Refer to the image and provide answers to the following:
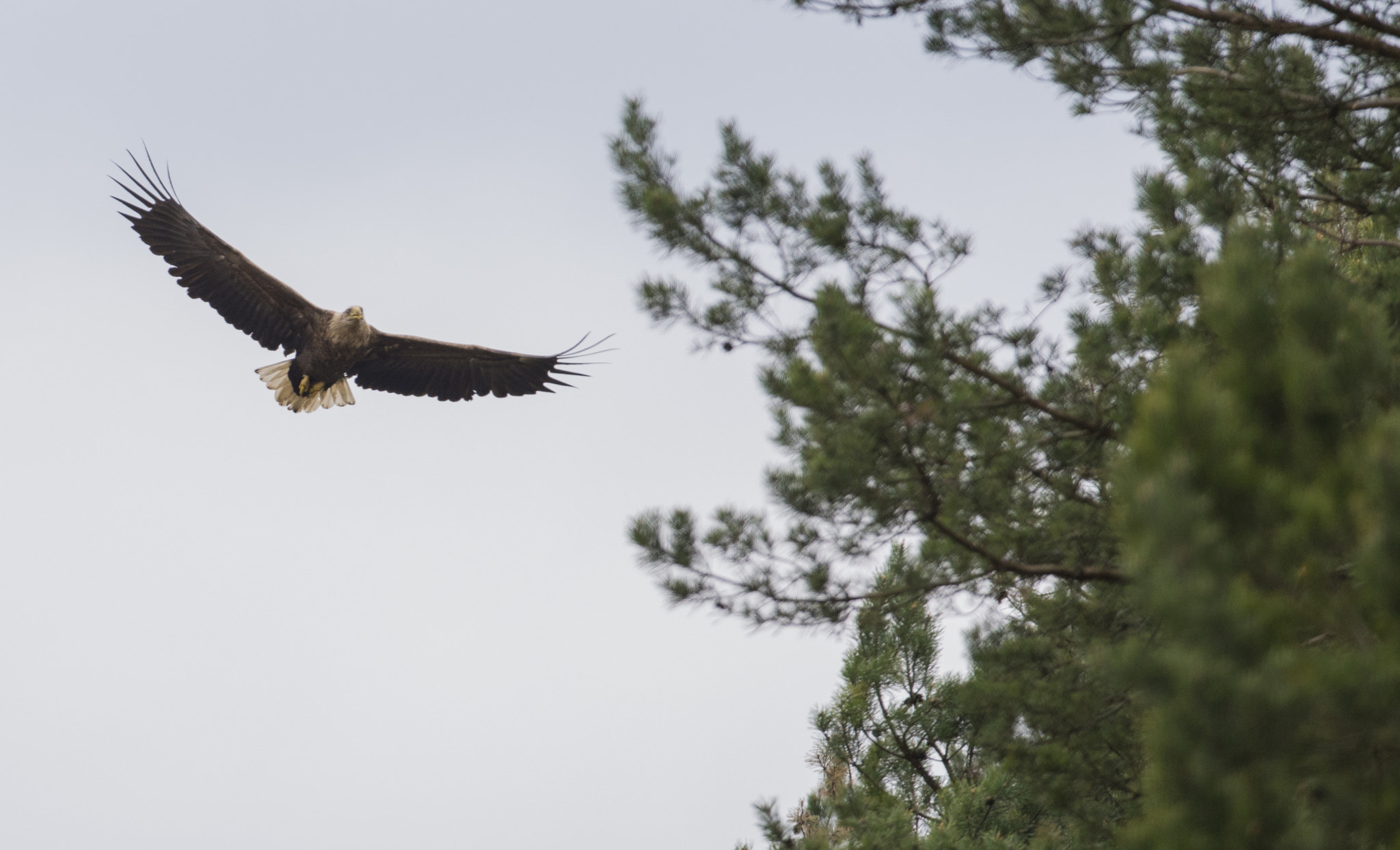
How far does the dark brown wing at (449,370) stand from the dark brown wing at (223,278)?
0.55m

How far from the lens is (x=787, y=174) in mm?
4129

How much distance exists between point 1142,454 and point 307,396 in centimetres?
791

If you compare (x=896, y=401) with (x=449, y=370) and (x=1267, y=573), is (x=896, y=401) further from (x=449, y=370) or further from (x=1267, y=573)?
(x=449, y=370)

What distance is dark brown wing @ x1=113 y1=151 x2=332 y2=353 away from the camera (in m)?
8.18

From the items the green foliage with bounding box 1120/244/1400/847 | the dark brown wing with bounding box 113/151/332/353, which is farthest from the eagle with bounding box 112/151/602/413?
the green foliage with bounding box 1120/244/1400/847

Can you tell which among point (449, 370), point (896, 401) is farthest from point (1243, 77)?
point (449, 370)

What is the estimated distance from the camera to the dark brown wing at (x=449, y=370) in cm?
885

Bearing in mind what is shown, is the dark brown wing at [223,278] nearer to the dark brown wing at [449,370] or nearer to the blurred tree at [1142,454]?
the dark brown wing at [449,370]

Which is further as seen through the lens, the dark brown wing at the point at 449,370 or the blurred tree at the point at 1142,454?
the dark brown wing at the point at 449,370

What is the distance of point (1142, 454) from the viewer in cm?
213

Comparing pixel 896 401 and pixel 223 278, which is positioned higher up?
pixel 223 278

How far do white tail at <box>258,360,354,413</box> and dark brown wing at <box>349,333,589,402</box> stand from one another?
146 millimetres

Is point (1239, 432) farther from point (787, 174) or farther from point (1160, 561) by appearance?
point (787, 174)

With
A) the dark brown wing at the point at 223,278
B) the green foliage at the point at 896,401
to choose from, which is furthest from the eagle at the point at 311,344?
the green foliage at the point at 896,401
